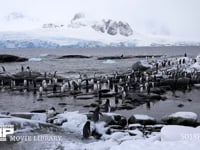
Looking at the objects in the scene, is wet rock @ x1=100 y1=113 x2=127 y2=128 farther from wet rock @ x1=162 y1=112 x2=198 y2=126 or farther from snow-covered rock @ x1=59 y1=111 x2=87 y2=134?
wet rock @ x1=162 y1=112 x2=198 y2=126

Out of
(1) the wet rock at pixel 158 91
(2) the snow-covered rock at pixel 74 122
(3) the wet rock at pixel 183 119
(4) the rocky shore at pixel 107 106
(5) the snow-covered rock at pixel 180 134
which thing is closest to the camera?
(5) the snow-covered rock at pixel 180 134

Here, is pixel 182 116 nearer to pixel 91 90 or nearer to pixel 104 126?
pixel 104 126

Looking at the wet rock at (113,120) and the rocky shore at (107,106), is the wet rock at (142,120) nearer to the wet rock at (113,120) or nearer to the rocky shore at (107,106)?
the rocky shore at (107,106)

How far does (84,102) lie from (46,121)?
6776 mm

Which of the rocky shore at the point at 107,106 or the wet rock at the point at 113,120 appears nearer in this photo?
the rocky shore at the point at 107,106

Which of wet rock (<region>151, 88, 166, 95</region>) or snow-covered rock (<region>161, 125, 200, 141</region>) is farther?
wet rock (<region>151, 88, 166, 95</region>)

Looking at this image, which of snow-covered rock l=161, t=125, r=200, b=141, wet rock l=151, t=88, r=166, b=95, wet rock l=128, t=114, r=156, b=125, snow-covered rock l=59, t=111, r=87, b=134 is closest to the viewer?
snow-covered rock l=161, t=125, r=200, b=141

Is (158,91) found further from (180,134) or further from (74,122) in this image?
(180,134)

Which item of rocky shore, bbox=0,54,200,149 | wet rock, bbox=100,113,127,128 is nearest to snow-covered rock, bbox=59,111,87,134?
rocky shore, bbox=0,54,200,149

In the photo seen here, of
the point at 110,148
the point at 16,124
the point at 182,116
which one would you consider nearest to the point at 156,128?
the point at 182,116

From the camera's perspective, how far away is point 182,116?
1497cm

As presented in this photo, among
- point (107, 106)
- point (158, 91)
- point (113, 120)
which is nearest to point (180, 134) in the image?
point (113, 120)

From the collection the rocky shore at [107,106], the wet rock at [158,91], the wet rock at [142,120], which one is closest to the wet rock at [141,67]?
the rocky shore at [107,106]

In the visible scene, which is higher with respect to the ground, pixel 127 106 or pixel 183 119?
pixel 183 119
